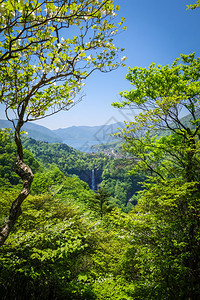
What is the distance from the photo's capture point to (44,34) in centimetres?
286

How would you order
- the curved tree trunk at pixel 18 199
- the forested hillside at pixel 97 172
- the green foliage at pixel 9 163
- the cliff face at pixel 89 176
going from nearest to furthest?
1. the curved tree trunk at pixel 18 199
2. the green foliage at pixel 9 163
3. the forested hillside at pixel 97 172
4. the cliff face at pixel 89 176

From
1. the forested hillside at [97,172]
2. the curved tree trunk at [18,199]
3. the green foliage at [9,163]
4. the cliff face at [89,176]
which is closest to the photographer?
the curved tree trunk at [18,199]

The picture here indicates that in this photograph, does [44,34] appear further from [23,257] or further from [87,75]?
[23,257]

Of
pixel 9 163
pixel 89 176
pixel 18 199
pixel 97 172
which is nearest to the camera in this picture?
pixel 18 199

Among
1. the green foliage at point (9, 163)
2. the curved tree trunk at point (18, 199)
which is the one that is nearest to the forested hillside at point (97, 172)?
the green foliage at point (9, 163)

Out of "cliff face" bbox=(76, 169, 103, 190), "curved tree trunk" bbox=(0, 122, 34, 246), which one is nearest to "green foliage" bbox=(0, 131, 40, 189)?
"curved tree trunk" bbox=(0, 122, 34, 246)

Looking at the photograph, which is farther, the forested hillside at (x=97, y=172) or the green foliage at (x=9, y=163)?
the forested hillside at (x=97, y=172)

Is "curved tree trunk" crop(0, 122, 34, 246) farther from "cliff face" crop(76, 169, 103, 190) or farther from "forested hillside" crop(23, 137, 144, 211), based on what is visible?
"cliff face" crop(76, 169, 103, 190)

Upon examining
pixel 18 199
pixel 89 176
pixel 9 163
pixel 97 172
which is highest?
pixel 9 163

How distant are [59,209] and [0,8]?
768cm

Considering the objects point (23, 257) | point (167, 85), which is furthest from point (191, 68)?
point (23, 257)

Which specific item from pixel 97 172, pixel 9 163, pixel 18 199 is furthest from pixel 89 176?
pixel 18 199

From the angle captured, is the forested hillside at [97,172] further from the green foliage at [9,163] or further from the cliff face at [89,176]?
the green foliage at [9,163]

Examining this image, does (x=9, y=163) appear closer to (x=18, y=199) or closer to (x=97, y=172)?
(x=18, y=199)
